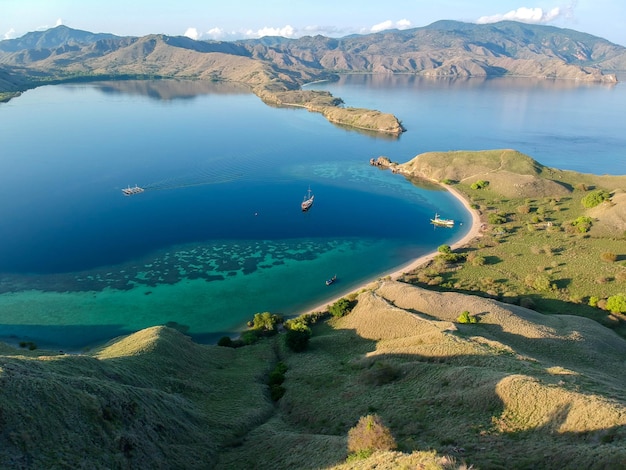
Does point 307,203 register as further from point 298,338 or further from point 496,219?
point 298,338

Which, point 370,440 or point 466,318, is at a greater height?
point 370,440

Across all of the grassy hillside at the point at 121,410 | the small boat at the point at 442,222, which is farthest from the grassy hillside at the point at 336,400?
the small boat at the point at 442,222

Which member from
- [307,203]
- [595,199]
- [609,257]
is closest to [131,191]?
[307,203]

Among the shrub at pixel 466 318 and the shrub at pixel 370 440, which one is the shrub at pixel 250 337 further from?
the shrub at pixel 370 440

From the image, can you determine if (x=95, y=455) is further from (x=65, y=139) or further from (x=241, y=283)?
(x=65, y=139)

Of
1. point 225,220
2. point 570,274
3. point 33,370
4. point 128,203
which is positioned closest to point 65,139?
point 128,203

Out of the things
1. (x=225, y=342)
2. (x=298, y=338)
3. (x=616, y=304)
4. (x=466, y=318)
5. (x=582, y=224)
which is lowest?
(x=225, y=342)
